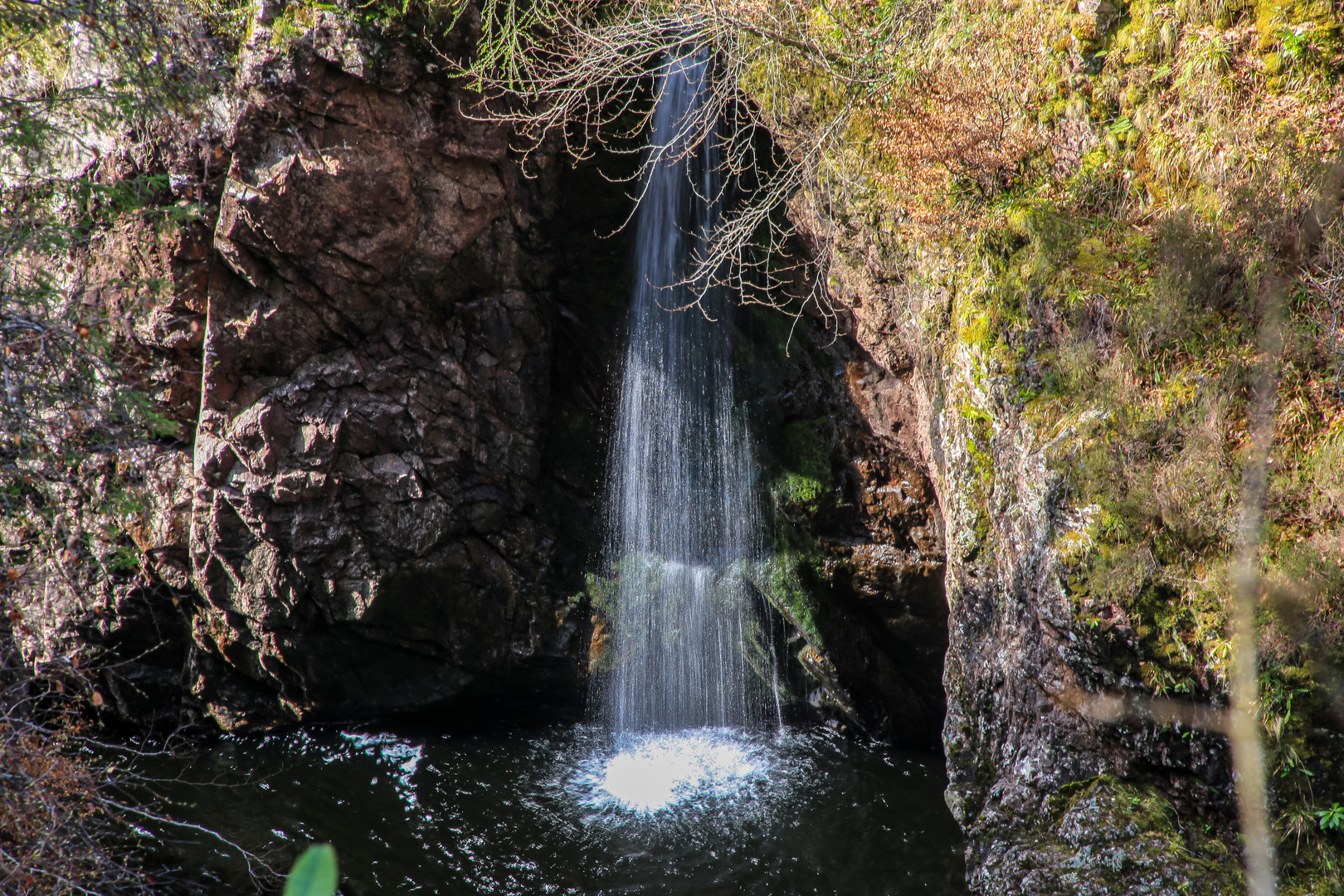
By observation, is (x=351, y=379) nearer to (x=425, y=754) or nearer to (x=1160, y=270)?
(x=425, y=754)

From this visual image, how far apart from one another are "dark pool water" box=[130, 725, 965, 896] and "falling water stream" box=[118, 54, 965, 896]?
21mm

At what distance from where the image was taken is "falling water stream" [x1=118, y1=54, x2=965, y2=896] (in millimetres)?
5977

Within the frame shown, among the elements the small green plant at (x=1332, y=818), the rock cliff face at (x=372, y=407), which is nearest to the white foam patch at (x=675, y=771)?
the rock cliff face at (x=372, y=407)

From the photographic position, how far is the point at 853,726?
811 centimetres

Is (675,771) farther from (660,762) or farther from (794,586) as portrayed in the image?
(794,586)

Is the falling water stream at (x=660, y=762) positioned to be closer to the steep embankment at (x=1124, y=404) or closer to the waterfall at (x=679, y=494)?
the waterfall at (x=679, y=494)

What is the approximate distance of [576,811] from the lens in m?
6.73

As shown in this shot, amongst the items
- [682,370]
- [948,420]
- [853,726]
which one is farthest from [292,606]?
[948,420]

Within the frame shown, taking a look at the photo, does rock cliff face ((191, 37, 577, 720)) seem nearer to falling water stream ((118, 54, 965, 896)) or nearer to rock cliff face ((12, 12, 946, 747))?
rock cliff face ((12, 12, 946, 747))

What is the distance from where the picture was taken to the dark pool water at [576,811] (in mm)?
5852

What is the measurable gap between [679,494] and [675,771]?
284 cm

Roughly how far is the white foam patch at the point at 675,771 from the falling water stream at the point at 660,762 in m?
0.02

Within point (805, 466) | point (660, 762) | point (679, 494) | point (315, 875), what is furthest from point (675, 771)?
point (315, 875)

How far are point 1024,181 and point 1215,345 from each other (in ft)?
5.30
